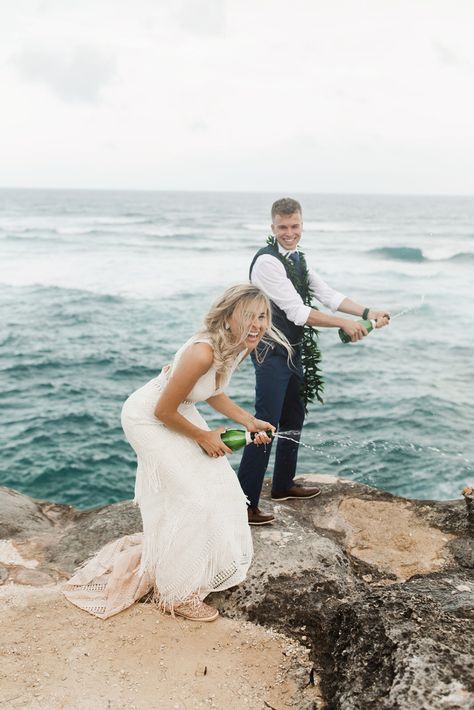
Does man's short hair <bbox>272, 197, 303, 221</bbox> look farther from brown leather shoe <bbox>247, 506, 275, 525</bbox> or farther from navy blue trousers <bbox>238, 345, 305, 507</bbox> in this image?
brown leather shoe <bbox>247, 506, 275, 525</bbox>

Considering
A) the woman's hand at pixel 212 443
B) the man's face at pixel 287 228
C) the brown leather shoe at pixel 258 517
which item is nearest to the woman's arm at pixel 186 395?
the woman's hand at pixel 212 443

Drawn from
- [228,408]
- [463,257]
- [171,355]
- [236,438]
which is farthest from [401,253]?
[236,438]

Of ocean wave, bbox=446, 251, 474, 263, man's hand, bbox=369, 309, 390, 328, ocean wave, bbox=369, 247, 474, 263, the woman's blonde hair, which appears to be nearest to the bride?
the woman's blonde hair

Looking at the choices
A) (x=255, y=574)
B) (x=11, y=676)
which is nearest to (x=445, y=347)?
(x=255, y=574)

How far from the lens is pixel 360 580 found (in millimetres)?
4391

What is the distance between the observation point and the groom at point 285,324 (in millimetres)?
4582

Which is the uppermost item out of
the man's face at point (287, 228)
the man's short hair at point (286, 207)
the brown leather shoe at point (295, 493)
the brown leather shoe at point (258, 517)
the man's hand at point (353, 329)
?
the man's short hair at point (286, 207)

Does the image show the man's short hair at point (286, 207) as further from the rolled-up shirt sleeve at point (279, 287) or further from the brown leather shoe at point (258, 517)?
the brown leather shoe at point (258, 517)

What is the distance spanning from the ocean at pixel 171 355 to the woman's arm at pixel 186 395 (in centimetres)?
653

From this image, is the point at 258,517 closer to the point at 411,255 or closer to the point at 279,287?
the point at 279,287

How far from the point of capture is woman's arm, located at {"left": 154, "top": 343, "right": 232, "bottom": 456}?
3.44 metres

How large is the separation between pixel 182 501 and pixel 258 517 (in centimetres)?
116

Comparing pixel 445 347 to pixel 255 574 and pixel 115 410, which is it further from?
pixel 255 574

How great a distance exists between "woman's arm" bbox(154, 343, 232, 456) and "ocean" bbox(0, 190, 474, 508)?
21.4ft
